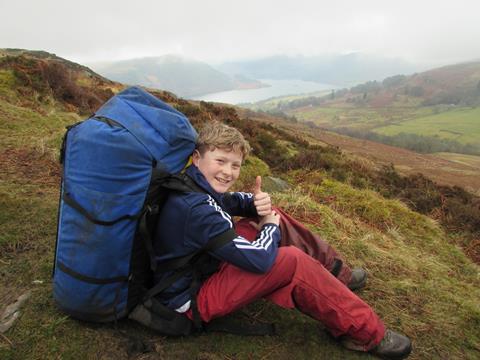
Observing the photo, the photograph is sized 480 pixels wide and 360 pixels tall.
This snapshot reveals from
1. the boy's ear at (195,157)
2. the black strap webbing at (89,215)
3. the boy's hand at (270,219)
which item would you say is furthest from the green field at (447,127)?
the black strap webbing at (89,215)

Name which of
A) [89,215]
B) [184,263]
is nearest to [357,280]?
[184,263]

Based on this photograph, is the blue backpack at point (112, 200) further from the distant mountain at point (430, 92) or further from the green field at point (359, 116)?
the distant mountain at point (430, 92)

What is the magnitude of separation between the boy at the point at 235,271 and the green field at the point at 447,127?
280 feet

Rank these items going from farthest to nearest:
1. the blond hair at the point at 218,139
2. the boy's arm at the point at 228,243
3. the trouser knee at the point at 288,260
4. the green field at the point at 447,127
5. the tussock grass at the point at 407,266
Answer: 1. the green field at the point at 447,127
2. the tussock grass at the point at 407,266
3. the blond hair at the point at 218,139
4. the trouser knee at the point at 288,260
5. the boy's arm at the point at 228,243

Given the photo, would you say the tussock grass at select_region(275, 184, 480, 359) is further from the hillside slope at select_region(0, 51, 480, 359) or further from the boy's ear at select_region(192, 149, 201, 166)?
the boy's ear at select_region(192, 149, 201, 166)

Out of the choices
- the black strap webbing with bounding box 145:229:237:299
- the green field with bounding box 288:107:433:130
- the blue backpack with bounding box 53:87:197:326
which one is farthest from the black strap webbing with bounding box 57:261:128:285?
the green field with bounding box 288:107:433:130

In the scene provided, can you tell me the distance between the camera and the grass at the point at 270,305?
8.48 feet

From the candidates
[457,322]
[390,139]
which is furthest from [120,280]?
[390,139]

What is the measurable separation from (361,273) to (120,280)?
255 centimetres

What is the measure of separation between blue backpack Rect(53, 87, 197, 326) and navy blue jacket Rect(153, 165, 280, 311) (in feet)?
0.35

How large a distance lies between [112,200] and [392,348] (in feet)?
8.04

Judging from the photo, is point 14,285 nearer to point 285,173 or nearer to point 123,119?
point 123,119

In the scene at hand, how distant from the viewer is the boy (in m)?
2.39

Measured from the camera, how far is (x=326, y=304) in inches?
101
